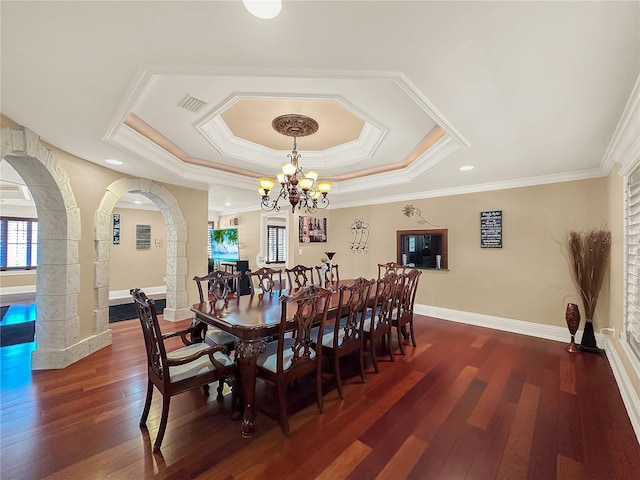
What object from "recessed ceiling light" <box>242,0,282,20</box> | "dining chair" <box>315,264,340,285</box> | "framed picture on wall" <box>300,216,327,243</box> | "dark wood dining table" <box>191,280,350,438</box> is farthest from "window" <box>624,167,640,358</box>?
"framed picture on wall" <box>300,216,327,243</box>

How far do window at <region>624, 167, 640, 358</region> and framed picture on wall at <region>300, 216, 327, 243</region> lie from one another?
506 cm

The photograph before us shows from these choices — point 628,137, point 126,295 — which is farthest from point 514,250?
point 126,295

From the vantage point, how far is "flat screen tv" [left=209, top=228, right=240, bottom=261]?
8.11 meters

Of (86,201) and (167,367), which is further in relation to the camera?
(86,201)

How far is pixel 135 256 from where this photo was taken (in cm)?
706

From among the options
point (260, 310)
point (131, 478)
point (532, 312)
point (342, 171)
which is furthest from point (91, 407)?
point (532, 312)

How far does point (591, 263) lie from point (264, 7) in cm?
450

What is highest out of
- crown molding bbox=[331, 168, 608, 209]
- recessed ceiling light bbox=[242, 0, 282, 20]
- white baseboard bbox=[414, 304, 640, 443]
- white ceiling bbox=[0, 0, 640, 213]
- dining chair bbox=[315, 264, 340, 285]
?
white ceiling bbox=[0, 0, 640, 213]

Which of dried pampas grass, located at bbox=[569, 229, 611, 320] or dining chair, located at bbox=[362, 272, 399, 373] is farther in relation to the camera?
dried pampas grass, located at bbox=[569, 229, 611, 320]

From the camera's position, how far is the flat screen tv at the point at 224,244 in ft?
26.6

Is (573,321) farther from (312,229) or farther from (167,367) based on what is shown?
(312,229)

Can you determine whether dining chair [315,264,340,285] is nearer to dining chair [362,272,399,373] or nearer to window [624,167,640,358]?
dining chair [362,272,399,373]

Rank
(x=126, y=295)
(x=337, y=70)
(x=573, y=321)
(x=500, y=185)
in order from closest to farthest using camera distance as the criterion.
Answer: (x=337, y=70) < (x=573, y=321) < (x=500, y=185) < (x=126, y=295)

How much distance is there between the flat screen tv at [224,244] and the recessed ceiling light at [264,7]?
730 centimetres
